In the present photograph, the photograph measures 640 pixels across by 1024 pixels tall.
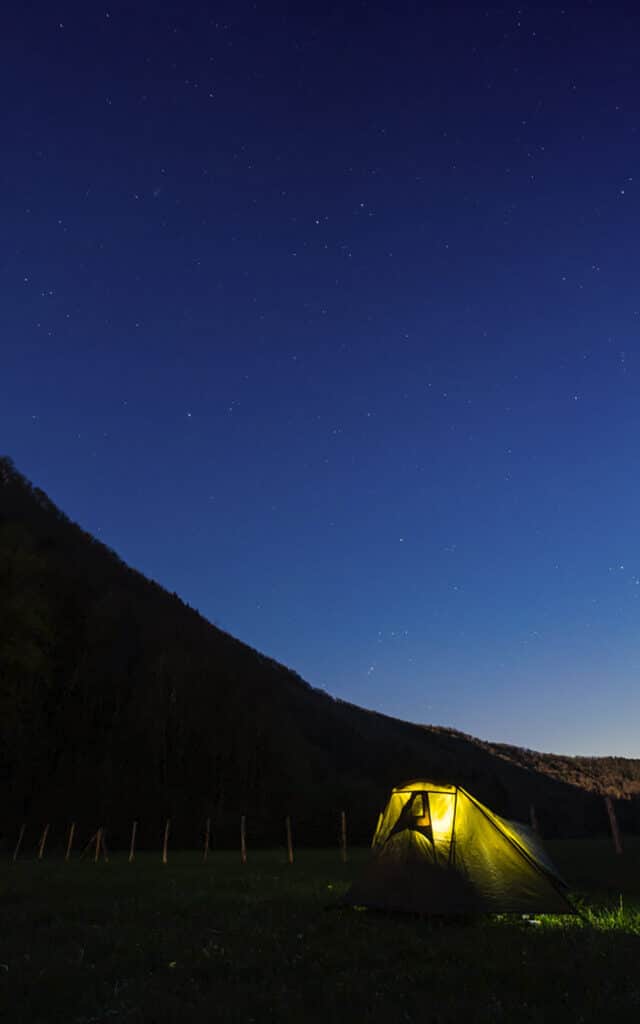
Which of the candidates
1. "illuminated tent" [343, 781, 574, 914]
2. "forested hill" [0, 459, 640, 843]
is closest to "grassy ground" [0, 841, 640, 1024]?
"illuminated tent" [343, 781, 574, 914]

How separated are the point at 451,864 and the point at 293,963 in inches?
220

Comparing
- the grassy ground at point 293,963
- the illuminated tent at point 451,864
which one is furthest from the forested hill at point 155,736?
the grassy ground at point 293,963

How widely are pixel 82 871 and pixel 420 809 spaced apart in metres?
16.8

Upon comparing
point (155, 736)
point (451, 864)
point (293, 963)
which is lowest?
point (293, 963)

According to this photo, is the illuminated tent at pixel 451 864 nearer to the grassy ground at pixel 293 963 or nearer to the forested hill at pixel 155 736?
the grassy ground at pixel 293 963

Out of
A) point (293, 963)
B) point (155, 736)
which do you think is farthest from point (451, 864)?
point (155, 736)

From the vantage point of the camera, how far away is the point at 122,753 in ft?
184

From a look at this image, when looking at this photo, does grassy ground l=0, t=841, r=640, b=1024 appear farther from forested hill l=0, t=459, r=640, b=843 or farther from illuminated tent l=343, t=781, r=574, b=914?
forested hill l=0, t=459, r=640, b=843

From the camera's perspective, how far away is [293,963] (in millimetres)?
10305

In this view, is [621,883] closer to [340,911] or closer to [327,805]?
[340,911]

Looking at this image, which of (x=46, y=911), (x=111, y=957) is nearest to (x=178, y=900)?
(x=46, y=911)

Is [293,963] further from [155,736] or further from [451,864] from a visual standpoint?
[155,736]

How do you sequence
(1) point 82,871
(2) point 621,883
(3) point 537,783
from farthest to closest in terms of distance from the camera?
(3) point 537,783 < (1) point 82,871 < (2) point 621,883

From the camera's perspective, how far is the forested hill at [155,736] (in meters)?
45.8
